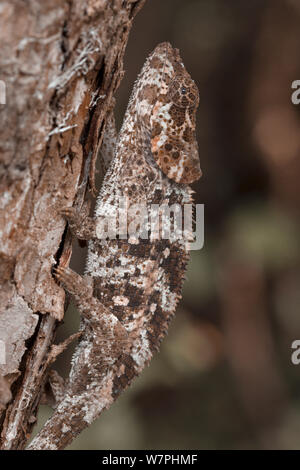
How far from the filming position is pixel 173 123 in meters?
2.44

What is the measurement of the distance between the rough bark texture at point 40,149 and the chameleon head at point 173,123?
0.53 m

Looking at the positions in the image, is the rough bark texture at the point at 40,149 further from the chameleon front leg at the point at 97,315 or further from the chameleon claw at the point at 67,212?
the chameleon front leg at the point at 97,315

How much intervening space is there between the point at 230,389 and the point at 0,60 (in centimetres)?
428

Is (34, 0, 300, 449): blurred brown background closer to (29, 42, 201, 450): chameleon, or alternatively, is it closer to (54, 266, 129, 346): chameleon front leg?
(29, 42, 201, 450): chameleon

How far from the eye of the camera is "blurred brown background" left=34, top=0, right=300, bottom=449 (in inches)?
181

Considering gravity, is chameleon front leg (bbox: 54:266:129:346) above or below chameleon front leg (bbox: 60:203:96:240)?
below

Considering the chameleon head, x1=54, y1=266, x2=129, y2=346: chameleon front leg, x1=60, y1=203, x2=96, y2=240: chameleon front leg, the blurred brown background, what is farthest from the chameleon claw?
the blurred brown background

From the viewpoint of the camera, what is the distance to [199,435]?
15.9 feet

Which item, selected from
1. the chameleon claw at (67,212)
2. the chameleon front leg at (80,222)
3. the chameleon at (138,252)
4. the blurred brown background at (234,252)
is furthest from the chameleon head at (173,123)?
the blurred brown background at (234,252)

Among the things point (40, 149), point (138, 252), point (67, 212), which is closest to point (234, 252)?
point (138, 252)

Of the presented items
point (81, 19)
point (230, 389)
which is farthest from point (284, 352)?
point (81, 19)

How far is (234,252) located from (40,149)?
3.31 m

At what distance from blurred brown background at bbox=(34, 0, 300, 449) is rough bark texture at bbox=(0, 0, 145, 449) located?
2.59 m

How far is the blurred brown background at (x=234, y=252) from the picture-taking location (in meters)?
4.59
